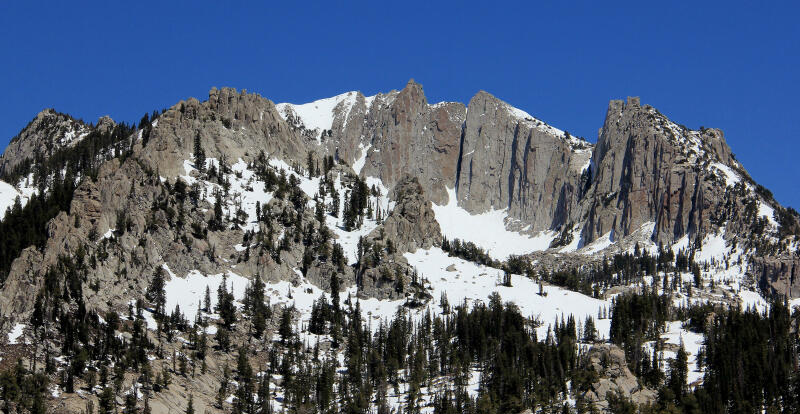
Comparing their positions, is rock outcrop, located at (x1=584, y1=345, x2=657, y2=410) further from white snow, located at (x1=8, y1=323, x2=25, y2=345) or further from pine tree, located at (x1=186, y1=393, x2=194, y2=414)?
white snow, located at (x1=8, y1=323, x2=25, y2=345)

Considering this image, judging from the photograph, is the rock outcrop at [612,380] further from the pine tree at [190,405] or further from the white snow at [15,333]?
the white snow at [15,333]

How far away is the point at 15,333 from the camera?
167125 mm

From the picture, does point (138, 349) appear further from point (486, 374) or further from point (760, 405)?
point (760, 405)

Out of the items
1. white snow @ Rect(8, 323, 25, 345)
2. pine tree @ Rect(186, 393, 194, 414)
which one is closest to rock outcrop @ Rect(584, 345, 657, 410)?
pine tree @ Rect(186, 393, 194, 414)

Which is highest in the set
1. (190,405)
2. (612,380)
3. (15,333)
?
(15,333)

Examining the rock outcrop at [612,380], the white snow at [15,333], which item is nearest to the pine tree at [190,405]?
the white snow at [15,333]

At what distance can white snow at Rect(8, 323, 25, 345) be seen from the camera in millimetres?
164000

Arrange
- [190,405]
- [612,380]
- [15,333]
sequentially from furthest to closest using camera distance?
[612,380] → [15,333] → [190,405]

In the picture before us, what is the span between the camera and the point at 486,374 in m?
195

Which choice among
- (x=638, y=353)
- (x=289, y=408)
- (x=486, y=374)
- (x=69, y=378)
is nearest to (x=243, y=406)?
(x=289, y=408)

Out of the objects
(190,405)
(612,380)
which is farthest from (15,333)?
(612,380)

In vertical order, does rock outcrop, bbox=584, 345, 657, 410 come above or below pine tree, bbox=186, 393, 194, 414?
above

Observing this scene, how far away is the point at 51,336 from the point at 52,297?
1361 cm

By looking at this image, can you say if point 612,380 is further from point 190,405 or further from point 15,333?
point 15,333
